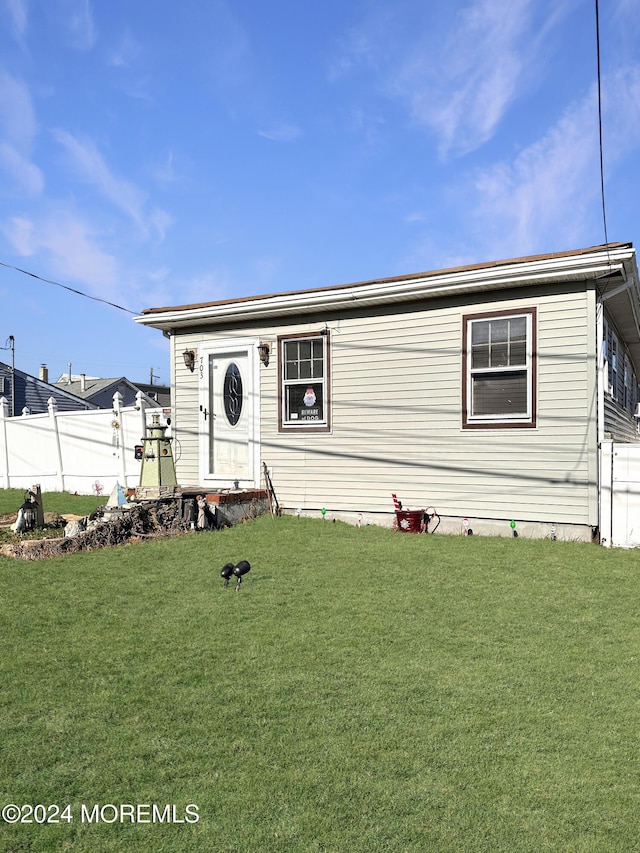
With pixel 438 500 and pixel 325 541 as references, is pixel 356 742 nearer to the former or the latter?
pixel 325 541

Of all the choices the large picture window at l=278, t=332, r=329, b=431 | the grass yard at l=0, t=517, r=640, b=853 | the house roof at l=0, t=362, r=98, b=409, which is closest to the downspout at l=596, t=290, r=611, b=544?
the grass yard at l=0, t=517, r=640, b=853

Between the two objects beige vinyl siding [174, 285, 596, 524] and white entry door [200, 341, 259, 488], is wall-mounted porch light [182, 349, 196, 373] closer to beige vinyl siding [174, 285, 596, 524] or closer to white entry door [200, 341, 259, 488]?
white entry door [200, 341, 259, 488]

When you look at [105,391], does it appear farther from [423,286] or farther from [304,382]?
[423,286]

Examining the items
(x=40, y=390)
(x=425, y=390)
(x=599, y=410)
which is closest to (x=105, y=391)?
(x=40, y=390)

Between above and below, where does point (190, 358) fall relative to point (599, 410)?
above

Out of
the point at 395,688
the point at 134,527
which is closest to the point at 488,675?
the point at 395,688

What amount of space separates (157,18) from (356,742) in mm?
9445

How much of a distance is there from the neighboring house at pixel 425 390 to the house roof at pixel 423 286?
0.07 ft

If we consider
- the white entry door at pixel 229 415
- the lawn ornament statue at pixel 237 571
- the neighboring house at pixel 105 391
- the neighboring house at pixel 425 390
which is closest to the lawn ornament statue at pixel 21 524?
the neighboring house at pixel 425 390

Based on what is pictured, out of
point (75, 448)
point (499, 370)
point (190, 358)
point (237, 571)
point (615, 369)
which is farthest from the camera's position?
point (75, 448)

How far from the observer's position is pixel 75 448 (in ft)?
44.7

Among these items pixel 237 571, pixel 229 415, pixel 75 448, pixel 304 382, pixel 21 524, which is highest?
pixel 304 382

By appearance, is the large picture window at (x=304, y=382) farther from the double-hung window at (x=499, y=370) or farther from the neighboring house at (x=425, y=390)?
the double-hung window at (x=499, y=370)

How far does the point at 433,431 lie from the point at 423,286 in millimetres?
1945
